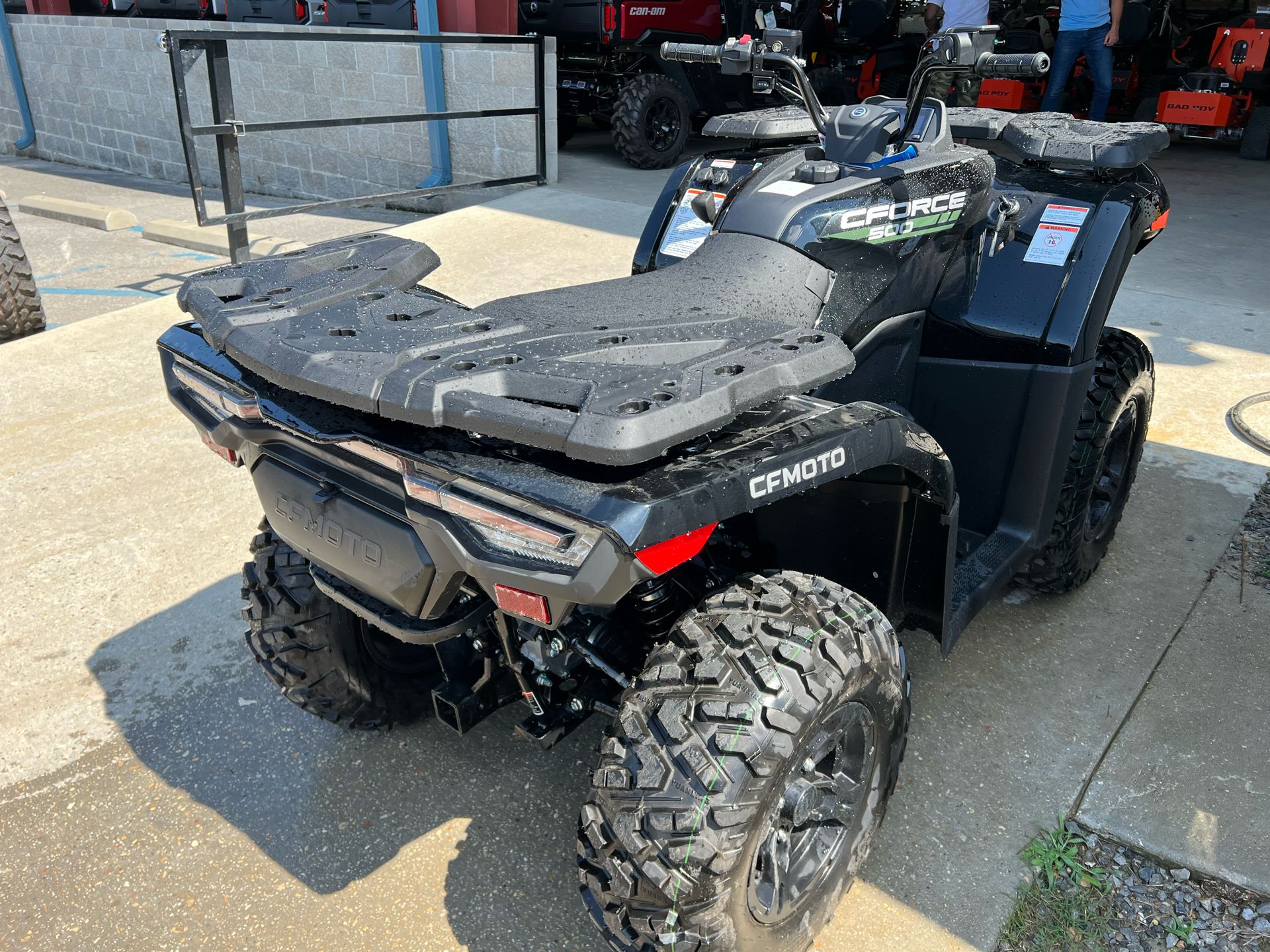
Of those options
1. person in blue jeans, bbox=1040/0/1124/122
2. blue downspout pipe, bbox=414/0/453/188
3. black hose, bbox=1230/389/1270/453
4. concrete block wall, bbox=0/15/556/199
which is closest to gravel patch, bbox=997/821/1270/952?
black hose, bbox=1230/389/1270/453

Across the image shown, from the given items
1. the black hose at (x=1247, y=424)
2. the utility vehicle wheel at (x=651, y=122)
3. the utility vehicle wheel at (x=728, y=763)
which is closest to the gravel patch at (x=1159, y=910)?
the utility vehicle wheel at (x=728, y=763)

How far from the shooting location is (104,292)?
734cm

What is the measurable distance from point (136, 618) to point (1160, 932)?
2961 millimetres

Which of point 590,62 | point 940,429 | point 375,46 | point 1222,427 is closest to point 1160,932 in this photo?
point 940,429

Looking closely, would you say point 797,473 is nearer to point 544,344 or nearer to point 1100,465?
point 544,344

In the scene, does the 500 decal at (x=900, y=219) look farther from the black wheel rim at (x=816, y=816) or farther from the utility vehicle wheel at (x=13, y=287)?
the utility vehicle wheel at (x=13, y=287)

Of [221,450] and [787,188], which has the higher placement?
[787,188]

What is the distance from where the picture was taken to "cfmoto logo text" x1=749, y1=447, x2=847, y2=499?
5.29 feet

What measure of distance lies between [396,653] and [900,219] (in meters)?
1.63

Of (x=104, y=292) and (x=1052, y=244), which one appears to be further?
(x=104, y=292)

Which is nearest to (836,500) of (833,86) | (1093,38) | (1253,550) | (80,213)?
(1253,550)

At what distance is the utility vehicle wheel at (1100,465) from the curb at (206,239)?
247 inches

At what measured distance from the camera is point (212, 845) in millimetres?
2369

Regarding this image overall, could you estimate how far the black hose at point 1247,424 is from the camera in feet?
14.0
